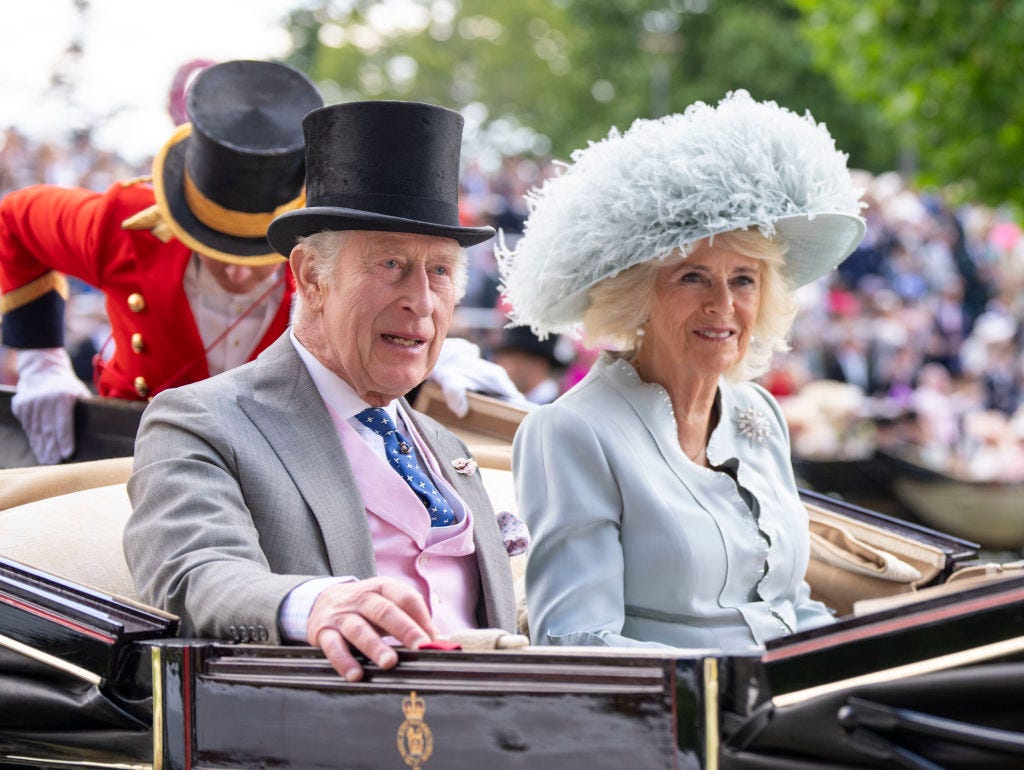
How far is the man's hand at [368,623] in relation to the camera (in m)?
1.98

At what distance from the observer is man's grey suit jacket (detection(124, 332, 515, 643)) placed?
85.8 inches

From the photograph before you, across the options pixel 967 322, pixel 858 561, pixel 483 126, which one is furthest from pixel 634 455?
pixel 483 126

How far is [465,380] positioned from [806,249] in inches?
47.7

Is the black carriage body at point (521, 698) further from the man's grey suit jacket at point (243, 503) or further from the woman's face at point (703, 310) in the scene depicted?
the woman's face at point (703, 310)

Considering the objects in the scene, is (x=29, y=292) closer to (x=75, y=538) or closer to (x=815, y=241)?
(x=75, y=538)

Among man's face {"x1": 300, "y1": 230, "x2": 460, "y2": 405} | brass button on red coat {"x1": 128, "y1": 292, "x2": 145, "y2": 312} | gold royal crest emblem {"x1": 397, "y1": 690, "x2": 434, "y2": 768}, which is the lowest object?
gold royal crest emblem {"x1": 397, "y1": 690, "x2": 434, "y2": 768}

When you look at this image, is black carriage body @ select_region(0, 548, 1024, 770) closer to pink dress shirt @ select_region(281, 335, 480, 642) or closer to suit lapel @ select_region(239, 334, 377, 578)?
suit lapel @ select_region(239, 334, 377, 578)

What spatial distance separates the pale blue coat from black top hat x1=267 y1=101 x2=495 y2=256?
1.61 ft

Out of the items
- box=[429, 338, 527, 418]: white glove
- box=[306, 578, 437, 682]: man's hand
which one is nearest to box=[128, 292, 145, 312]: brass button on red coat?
box=[429, 338, 527, 418]: white glove

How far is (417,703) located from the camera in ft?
6.50

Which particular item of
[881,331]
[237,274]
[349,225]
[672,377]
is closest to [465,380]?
[237,274]

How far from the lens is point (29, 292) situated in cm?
424

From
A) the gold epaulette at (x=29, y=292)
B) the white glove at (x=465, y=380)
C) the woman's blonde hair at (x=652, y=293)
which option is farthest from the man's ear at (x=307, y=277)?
the gold epaulette at (x=29, y=292)

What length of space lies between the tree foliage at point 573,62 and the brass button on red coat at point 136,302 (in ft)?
Answer: 67.4
